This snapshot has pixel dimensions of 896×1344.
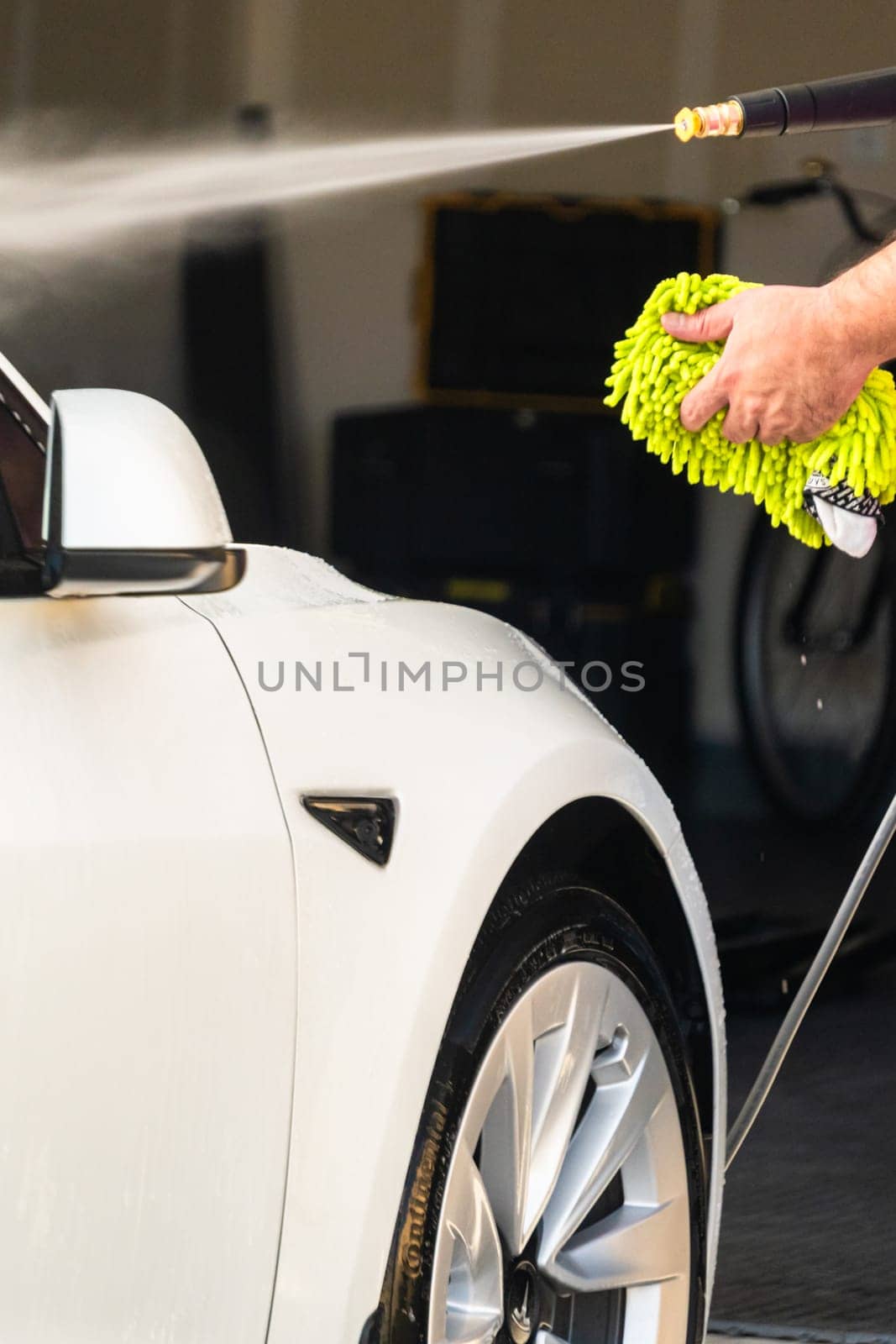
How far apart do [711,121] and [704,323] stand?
10.2 inches

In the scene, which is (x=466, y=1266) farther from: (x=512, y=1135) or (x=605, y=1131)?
(x=605, y=1131)

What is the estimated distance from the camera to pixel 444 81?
4.61m

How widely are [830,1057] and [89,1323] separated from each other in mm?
3156

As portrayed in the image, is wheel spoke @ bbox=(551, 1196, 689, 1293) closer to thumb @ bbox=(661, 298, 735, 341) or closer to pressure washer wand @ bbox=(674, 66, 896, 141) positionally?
thumb @ bbox=(661, 298, 735, 341)

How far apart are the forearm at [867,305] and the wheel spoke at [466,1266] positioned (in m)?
0.96

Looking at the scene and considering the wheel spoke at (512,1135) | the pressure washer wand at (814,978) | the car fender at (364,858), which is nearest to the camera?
the car fender at (364,858)

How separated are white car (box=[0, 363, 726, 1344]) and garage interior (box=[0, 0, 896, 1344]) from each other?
2129 mm

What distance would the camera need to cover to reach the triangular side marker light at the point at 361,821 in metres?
1.86

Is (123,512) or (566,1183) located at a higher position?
(123,512)

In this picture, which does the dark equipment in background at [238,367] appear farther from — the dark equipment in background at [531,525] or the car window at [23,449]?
the car window at [23,449]

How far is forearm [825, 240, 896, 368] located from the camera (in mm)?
2207

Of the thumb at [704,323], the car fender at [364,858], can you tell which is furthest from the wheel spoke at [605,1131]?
the thumb at [704,323]

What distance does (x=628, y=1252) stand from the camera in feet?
7.51

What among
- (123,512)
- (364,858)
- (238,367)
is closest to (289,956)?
(364,858)
